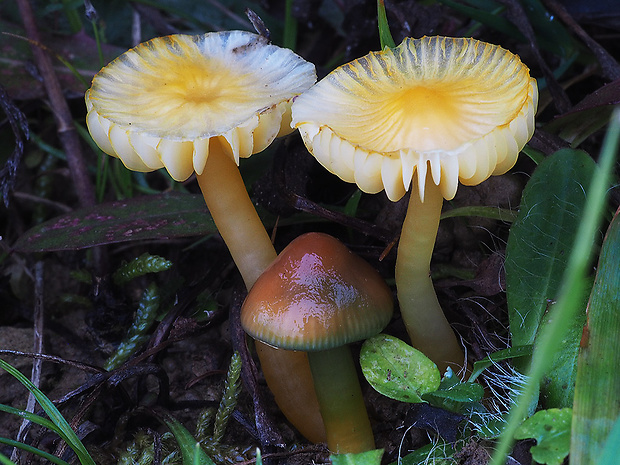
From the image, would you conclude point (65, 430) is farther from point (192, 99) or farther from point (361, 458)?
point (192, 99)

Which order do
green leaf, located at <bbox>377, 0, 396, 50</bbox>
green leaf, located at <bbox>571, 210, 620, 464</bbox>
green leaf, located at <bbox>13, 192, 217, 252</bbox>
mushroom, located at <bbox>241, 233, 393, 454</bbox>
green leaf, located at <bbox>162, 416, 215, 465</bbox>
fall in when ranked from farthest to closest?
green leaf, located at <bbox>13, 192, 217, 252</bbox>
green leaf, located at <bbox>377, 0, 396, 50</bbox>
green leaf, located at <bbox>162, 416, 215, 465</bbox>
mushroom, located at <bbox>241, 233, 393, 454</bbox>
green leaf, located at <bbox>571, 210, 620, 464</bbox>

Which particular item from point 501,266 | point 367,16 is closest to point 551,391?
point 501,266

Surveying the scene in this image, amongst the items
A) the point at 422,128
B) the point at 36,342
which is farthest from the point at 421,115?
the point at 36,342

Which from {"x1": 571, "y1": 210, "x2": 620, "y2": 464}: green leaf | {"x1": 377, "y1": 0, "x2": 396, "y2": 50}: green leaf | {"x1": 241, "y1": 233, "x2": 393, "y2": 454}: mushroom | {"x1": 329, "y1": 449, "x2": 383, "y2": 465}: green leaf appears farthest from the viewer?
{"x1": 377, "y1": 0, "x2": 396, "y2": 50}: green leaf

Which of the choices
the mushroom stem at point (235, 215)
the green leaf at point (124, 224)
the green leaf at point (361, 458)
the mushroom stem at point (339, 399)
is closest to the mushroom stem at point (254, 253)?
the mushroom stem at point (235, 215)

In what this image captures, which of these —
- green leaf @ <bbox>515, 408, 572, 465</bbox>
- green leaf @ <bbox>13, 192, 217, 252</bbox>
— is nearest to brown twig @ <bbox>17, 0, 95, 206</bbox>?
green leaf @ <bbox>13, 192, 217, 252</bbox>

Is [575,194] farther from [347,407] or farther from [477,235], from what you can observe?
[347,407]

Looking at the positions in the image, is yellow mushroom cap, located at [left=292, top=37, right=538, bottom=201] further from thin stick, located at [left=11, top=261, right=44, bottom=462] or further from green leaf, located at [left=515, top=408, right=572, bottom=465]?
thin stick, located at [left=11, top=261, right=44, bottom=462]
